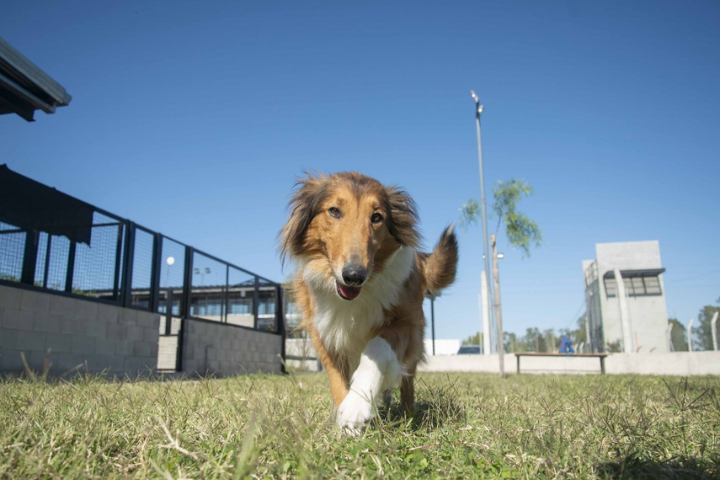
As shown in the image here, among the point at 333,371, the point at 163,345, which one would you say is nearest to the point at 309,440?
the point at 333,371

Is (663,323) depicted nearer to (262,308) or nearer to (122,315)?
(262,308)

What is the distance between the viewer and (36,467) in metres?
1.80

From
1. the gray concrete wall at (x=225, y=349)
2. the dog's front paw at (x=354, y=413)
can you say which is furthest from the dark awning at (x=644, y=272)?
the dog's front paw at (x=354, y=413)

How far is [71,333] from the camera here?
27.1 ft

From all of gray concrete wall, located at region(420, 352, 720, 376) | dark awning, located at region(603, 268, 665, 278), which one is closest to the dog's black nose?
gray concrete wall, located at region(420, 352, 720, 376)

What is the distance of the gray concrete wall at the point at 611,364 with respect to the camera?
52.6 ft

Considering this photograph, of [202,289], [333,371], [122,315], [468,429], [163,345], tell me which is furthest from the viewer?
[202,289]

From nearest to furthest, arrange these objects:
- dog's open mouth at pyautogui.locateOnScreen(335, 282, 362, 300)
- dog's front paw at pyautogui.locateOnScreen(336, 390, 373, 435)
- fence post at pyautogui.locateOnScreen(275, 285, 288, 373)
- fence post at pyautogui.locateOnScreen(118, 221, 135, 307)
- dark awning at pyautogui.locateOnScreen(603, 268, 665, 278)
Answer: dog's front paw at pyautogui.locateOnScreen(336, 390, 373, 435) < dog's open mouth at pyautogui.locateOnScreen(335, 282, 362, 300) < fence post at pyautogui.locateOnScreen(118, 221, 135, 307) < fence post at pyautogui.locateOnScreen(275, 285, 288, 373) < dark awning at pyautogui.locateOnScreen(603, 268, 665, 278)

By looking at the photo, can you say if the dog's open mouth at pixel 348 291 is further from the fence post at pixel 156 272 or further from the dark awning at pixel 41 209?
the fence post at pixel 156 272

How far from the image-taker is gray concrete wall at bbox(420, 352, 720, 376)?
16.0 m

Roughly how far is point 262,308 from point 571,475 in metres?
13.7

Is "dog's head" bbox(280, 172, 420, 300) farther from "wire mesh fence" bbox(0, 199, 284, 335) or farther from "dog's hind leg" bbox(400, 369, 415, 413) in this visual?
"wire mesh fence" bbox(0, 199, 284, 335)

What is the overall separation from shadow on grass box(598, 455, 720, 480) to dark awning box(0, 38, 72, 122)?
7.73m

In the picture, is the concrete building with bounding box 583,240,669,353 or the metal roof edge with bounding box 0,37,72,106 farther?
the concrete building with bounding box 583,240,669,353
